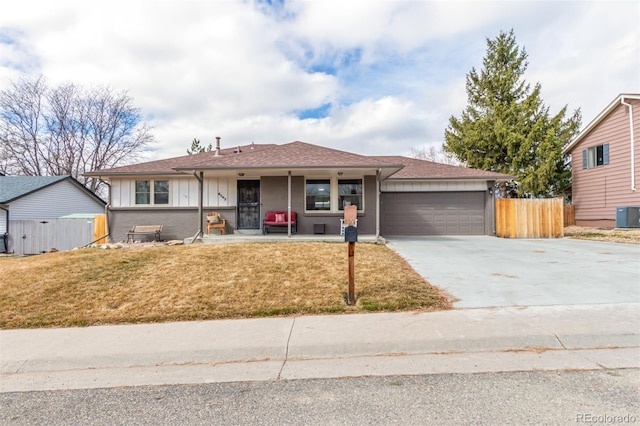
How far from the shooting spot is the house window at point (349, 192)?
531 inches

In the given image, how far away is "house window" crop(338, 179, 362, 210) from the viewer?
531 inches

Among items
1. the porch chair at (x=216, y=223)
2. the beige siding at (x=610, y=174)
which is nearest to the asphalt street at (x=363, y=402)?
the porch chair at (x=216, y=223)

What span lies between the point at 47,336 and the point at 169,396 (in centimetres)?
274

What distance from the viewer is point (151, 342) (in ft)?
14.1

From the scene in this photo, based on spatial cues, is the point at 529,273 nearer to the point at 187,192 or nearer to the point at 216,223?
the point at 216,223

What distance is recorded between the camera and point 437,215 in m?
15.2

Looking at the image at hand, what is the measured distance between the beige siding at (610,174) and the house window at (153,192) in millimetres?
20680

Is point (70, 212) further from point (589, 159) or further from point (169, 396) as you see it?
point (589, 159)

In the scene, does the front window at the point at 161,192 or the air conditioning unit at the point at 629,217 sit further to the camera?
the air conditioning unit at the point at 629,217

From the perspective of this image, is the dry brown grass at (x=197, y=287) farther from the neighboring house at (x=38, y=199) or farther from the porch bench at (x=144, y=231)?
the neighboring house at (x=38, y=199)

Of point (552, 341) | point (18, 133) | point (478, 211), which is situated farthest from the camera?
point (18, 133)

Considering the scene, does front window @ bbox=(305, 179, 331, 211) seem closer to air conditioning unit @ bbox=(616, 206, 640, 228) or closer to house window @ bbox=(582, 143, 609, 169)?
air conditioning unit @ bbox=(616, 206, 640, 228)

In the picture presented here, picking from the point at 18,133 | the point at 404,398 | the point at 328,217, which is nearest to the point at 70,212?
the point at 18,133

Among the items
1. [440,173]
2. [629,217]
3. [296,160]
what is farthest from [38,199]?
[629,217]
